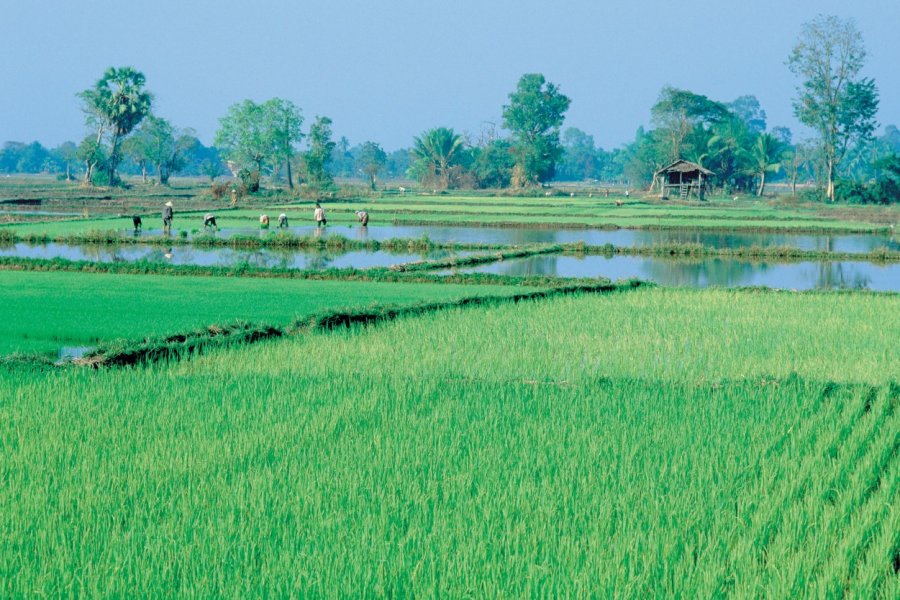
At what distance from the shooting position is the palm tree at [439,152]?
55.3 m

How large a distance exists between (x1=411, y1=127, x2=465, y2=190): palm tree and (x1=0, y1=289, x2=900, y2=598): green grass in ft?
159

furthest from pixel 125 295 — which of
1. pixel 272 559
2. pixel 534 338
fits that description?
pixel 272 559

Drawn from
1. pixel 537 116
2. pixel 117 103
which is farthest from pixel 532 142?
pixel 117 103

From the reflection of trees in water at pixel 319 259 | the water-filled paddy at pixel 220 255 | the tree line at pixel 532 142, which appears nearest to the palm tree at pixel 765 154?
the tree line at pixel 532 142

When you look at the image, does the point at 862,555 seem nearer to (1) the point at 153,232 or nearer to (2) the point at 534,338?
(2) the point at 534,338

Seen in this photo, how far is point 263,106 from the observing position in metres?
53.2

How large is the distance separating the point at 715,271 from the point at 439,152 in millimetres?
39790

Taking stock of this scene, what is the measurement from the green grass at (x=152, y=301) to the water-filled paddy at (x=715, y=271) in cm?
306

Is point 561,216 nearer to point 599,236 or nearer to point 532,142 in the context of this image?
point 599,236

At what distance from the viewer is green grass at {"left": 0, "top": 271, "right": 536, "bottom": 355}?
908 cm

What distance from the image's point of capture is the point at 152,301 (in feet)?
37.9

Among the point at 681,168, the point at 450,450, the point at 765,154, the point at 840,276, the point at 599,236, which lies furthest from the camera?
the point at 765,154

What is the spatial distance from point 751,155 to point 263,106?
2559 centimetres

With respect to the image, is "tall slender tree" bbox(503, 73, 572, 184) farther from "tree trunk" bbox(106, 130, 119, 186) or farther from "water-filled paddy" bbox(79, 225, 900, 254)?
"water-filled paddy" bbox(79, 225, 900, 254)
